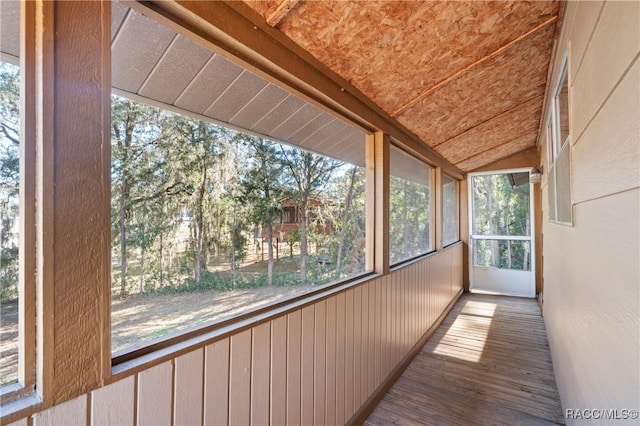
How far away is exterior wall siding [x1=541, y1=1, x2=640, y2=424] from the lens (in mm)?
692

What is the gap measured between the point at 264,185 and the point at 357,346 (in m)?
1.23

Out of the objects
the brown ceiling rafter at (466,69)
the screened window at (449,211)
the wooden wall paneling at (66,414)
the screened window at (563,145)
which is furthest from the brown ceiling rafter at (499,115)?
the wooden wall paneling at (66,414)

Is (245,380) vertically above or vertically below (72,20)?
below

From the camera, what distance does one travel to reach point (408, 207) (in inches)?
118

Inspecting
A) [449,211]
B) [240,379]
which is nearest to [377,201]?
[240,379]

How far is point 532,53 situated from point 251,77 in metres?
2.00

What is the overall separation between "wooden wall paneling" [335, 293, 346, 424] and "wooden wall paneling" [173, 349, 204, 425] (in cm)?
85

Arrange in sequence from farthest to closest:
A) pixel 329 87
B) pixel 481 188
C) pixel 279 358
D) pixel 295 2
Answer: pixel 481 188 → pixel 329 87 → pixel 279 358 → pixel 295 2

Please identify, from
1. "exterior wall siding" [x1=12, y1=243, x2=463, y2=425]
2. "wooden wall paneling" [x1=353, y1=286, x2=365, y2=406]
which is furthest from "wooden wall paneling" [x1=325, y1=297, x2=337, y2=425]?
"wooden wall paneling" [x1=353, y1=286, x2=365, y2=406]

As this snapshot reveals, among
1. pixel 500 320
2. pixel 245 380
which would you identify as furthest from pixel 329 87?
pixel 500 320

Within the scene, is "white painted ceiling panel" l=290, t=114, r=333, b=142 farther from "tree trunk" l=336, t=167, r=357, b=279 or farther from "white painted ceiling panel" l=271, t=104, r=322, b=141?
"tree trunk" l=336, t=167, r=357, b=279

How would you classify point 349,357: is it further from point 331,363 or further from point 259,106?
point 259,106

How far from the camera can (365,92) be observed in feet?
6.12

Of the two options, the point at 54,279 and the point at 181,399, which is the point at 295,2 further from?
the point at 181,399
